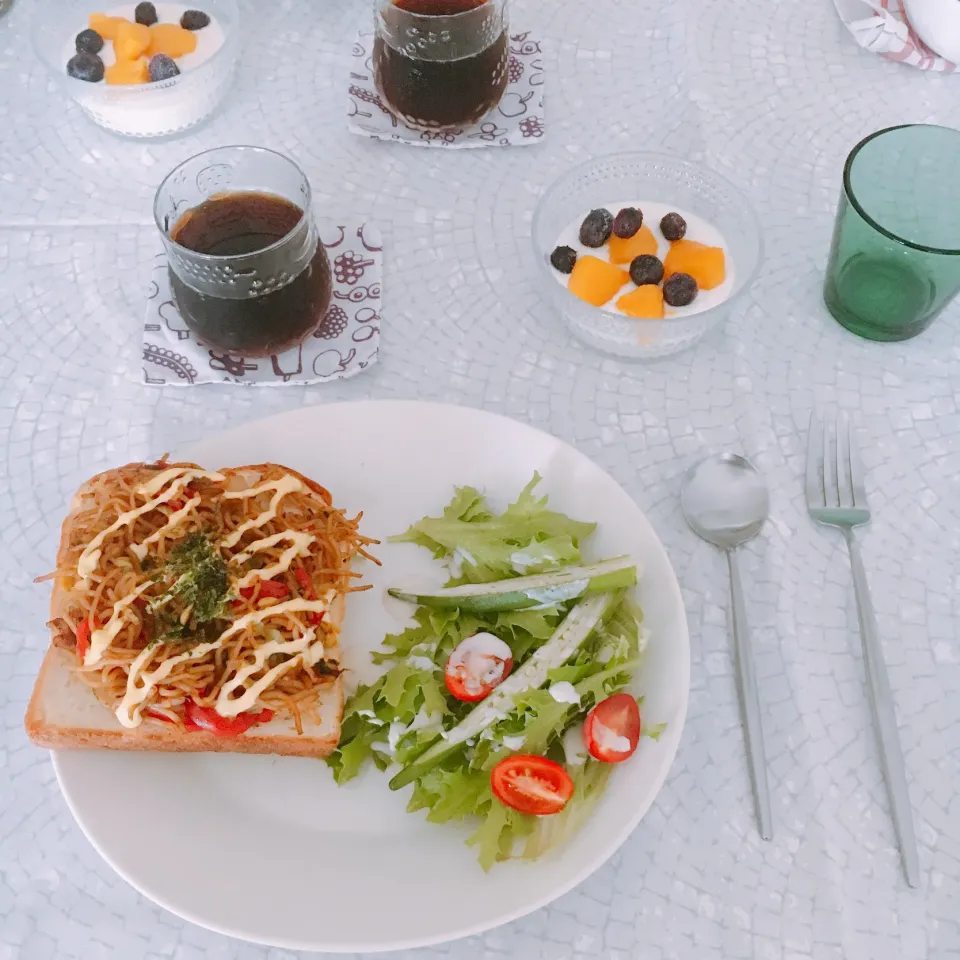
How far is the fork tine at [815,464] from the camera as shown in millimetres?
1443

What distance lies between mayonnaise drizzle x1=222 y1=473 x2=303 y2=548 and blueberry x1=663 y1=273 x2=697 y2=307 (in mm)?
686

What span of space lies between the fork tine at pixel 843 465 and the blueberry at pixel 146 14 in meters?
1.50

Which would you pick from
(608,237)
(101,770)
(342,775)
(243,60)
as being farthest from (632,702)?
(243,60)

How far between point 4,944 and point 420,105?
153 centimetres

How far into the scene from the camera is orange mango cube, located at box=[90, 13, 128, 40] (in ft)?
5.82

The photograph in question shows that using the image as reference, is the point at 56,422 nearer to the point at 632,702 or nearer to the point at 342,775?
the point at 342,775

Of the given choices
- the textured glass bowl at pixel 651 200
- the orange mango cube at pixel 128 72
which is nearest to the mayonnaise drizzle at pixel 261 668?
the textured glass bowl at pixel 651 200

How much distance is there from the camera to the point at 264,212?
151 centimetres

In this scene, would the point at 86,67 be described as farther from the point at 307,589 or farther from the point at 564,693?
the point at 564,693

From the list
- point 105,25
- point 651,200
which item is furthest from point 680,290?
point 105,25

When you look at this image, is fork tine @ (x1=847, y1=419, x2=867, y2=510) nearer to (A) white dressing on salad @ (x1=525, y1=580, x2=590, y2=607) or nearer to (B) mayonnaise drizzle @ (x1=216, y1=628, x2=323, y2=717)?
(A) white dressing on salad @ (x1=525, y1=580, x2=590, y2=607)

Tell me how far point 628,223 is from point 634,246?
0.13 ft

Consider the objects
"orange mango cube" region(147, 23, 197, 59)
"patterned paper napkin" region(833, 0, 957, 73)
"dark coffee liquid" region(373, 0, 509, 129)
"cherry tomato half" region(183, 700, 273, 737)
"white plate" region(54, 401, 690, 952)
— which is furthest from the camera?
"patterned paper napkin" region(833, 0, 957, 73)

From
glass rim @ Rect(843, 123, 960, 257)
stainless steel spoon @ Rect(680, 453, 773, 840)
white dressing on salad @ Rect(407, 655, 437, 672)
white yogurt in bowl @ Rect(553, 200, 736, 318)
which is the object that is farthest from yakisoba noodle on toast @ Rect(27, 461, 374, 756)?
glass rim @ Rect(843, 123, 960, 257)
